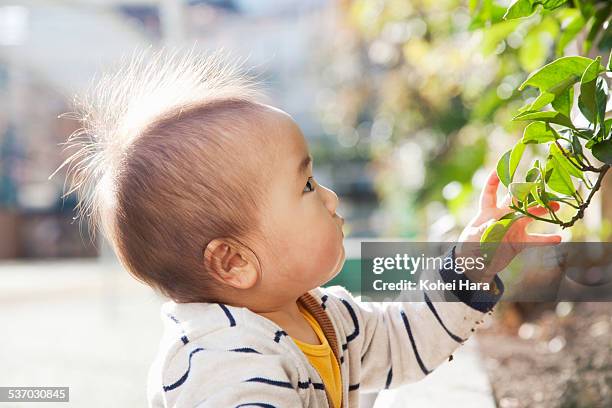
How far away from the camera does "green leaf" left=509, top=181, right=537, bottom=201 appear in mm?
814

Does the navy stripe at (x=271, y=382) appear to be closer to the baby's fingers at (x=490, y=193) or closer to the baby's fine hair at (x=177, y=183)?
the baby's fine hair at (x=177, y=183)

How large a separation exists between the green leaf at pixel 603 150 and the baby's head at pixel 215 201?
35 cm

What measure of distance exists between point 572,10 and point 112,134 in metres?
0.70

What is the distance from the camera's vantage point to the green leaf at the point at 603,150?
2.52 feet

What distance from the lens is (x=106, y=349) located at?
2949 millimetres

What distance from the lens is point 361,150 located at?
39.3ft

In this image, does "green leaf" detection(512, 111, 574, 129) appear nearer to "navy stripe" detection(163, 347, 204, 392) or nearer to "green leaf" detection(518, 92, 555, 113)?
"green leaf" detection(518, 92, 555, 113)

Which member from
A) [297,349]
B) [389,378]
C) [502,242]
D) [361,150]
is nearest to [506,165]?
[502,242]

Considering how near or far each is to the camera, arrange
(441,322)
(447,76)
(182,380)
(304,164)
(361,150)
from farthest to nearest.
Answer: (361,150), (447,76), (441,322), (304,164), (182,380)

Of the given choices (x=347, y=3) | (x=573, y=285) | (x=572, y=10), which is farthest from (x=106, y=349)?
(x=347, y=3)

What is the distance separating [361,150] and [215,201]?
11.1 m

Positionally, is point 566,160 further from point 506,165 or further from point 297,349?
point 297,349

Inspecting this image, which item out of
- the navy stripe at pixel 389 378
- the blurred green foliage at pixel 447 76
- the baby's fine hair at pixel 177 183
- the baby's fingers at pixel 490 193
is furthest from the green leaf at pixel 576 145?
the navy stripe at pixel 389 378

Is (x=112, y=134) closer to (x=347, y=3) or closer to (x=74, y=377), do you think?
(x=74, y=377)
